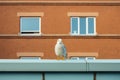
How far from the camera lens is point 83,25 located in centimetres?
2516

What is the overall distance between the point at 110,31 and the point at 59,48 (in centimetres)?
1841

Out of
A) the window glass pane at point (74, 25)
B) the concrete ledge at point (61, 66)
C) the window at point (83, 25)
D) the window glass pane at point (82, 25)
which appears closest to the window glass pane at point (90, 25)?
the window at point (83, 25)

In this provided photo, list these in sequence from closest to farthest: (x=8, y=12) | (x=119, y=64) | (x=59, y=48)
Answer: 1. (x=119, y=64)
2. (x=59, y=48)
3. (x=8, y=12)

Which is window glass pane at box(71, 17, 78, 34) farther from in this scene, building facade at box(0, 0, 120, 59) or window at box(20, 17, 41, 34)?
window at box(20, 17, 41, 34)

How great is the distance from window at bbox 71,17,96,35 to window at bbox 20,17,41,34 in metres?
2.11

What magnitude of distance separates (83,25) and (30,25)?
10.5 feet

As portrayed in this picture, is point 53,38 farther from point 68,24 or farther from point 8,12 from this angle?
point 8,12

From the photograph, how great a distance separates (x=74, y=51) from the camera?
977 inches

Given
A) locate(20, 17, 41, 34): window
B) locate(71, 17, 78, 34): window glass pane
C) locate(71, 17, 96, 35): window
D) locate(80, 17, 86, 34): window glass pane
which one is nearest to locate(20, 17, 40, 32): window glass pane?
locate(20, 17, 41, 34): window

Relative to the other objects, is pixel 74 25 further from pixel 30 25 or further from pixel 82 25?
pixel 30 25

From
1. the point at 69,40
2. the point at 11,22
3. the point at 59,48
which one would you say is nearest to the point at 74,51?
the point at 69,40

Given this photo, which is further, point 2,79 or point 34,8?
point 34,8

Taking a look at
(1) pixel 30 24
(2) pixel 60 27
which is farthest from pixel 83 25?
(1) pixel 30 24

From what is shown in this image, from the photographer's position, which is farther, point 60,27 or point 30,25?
point 30,25
